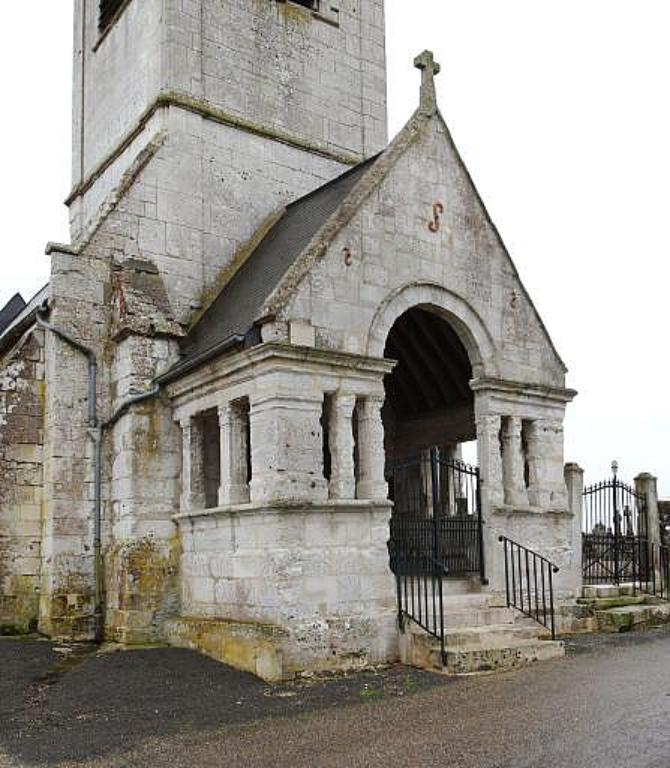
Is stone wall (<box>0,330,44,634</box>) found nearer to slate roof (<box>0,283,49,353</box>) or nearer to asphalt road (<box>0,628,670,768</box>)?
slate roof (<box>0,283,49,353</box>)

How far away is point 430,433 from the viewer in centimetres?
1576

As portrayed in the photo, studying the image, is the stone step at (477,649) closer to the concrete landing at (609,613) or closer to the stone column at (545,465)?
the concrete landing at (609,613)

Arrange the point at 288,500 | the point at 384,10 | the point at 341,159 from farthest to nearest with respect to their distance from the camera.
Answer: the point at 384,10 < the point at 341,159 < the point at 288,500

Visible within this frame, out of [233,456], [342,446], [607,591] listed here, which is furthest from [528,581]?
[233,456]

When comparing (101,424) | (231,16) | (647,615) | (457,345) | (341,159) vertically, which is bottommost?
(647,615)

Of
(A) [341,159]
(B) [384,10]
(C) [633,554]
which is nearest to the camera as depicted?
(C) [633,554]

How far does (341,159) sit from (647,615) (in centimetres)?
926

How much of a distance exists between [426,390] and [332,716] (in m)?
8.11

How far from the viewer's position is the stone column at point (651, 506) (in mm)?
15750

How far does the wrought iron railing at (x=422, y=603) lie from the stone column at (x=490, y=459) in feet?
5.13

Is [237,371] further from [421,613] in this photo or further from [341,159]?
[341,159]

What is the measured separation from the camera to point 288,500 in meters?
10.4

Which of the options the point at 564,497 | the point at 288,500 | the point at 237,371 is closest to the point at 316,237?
the point at 237,371

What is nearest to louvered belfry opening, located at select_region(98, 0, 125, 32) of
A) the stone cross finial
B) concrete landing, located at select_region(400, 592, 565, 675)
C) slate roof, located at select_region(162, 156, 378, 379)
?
slate roof, located at select_region(162, 156, 378, 379)
